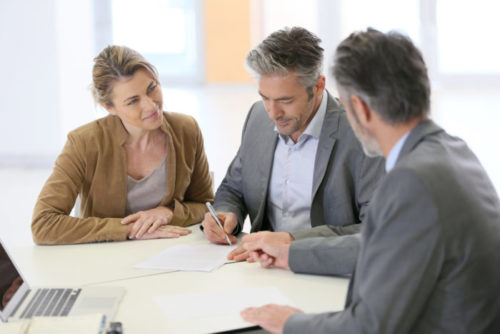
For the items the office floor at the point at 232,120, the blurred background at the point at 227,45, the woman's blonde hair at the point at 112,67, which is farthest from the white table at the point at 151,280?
the office floor at the point at 232,120

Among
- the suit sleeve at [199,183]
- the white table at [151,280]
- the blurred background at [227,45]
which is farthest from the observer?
the blurred background at [227,45]

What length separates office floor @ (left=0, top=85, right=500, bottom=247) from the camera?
568 centimetres

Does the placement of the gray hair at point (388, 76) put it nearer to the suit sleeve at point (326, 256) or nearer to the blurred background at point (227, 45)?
the suit sleeve at point (326, 256)

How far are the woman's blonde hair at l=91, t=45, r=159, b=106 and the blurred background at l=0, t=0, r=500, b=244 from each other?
2.90 metres

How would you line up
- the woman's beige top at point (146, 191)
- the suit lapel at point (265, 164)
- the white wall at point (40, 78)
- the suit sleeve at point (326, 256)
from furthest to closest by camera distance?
the white wall at point (40, 78) → the woman's beige top at point (146, 191) → the suit lapel at point (265, 164) → the suit sleeve at point (326, 256)

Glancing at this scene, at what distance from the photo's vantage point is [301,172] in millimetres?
2486

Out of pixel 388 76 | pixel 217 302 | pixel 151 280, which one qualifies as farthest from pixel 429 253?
pixel 151 280

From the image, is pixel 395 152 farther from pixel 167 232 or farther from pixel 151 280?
pixel 167 232

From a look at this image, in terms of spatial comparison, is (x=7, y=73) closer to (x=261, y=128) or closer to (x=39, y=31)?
(x=39, y=31)

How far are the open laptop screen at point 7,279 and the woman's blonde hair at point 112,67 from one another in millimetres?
1021

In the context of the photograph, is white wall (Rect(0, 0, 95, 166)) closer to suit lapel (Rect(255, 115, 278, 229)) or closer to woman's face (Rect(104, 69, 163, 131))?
woman's face (Rect(104, 69, 163, 131))

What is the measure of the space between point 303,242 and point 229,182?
2.64 ft

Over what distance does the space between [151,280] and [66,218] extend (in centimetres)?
62

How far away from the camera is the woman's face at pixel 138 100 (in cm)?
260
